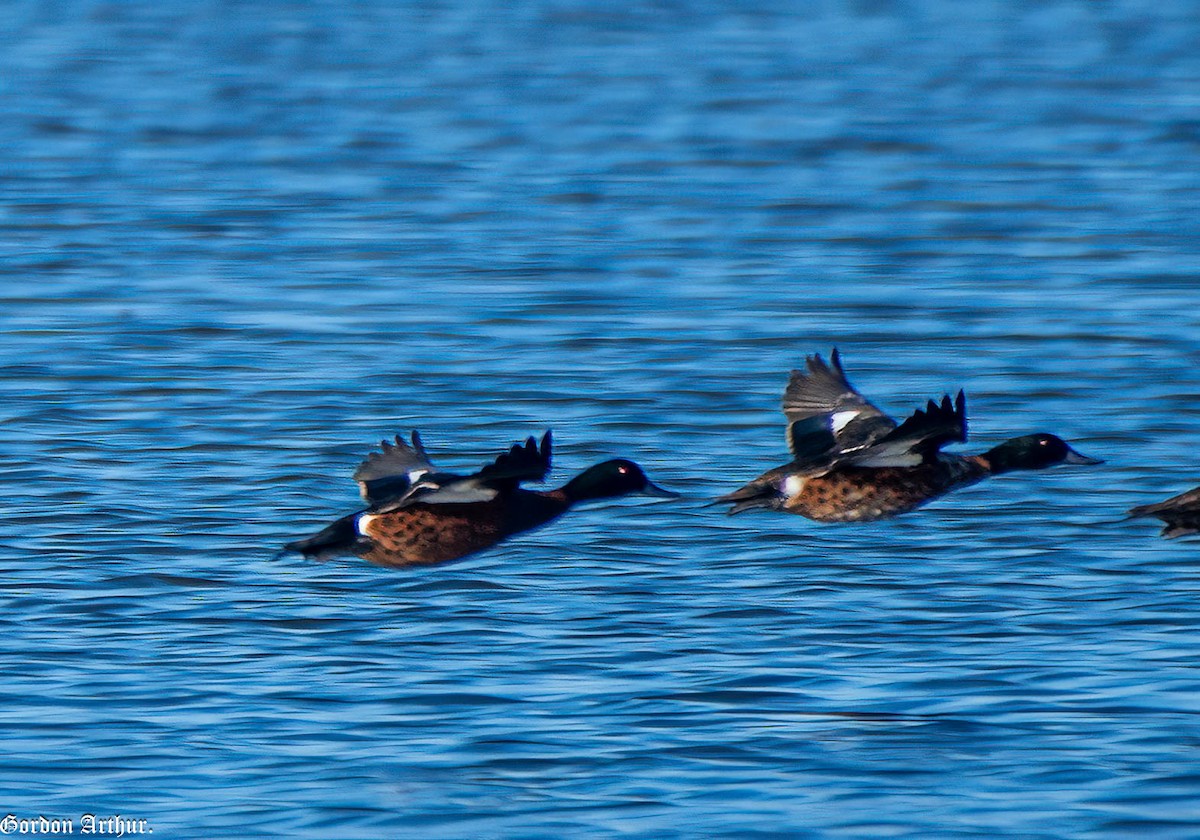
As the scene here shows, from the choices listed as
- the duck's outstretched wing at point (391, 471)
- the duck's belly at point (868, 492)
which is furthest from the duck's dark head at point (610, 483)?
the duck's outstretched wing at point (391, 471)

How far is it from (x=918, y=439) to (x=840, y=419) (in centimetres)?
82

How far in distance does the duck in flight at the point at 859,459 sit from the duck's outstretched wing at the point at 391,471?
4.20 feet

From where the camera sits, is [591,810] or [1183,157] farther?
[1183,157]

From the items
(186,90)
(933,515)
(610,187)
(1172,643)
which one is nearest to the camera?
(1172,643)

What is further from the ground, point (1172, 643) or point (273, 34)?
point (273, 34)

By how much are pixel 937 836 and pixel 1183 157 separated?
1916cm

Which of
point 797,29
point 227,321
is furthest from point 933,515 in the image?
point 797,29

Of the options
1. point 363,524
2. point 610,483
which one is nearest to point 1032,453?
point 610,483

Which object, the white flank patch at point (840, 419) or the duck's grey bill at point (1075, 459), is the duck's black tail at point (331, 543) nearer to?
the white flank patch at point (840, 419)

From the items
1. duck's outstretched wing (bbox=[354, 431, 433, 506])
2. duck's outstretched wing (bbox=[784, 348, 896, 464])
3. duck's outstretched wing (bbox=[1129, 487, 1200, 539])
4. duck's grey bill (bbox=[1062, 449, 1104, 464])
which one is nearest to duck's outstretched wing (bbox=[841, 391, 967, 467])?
duck's outstretched wing (bbox=[784, 348, 896, 464])

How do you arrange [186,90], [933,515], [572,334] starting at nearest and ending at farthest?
1. [933,515]
2. [572,334]
3. [186,90]

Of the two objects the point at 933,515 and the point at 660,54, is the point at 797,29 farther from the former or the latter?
the point at 933,515

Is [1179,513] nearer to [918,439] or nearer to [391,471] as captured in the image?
[918,439]

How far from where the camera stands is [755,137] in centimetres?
2898
